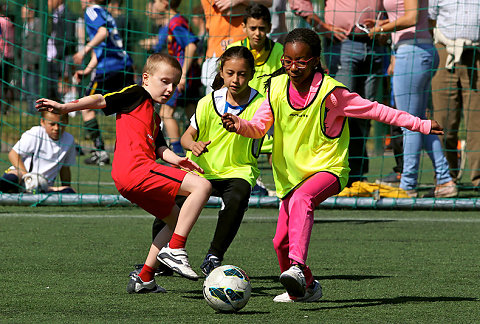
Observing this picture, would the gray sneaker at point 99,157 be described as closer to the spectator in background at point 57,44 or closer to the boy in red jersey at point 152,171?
the spectator in background at point 57,44

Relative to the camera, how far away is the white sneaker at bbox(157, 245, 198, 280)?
179 inches

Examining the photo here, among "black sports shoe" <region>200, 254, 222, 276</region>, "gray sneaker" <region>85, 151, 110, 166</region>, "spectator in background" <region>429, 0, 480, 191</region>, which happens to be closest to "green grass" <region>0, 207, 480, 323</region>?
"black sports shoe" <region>200, 254, 222, 276</region>

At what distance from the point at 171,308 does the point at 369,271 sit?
64.4 inches

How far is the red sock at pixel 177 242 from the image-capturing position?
15.3ft

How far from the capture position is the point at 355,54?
347 inches

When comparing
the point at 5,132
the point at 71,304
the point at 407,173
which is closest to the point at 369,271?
the point at 71,304

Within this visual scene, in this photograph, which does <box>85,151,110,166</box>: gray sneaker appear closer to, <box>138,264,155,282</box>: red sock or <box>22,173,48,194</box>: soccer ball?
<box>22,173,48,194</box>: soccer ball

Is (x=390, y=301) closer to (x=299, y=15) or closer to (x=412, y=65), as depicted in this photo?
(x=412, y=65)

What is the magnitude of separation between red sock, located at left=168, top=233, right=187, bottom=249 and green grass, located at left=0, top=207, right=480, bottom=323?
0.27 meters

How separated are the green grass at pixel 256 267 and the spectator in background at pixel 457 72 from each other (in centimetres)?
155

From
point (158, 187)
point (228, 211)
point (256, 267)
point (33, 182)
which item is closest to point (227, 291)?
point (158, 187)

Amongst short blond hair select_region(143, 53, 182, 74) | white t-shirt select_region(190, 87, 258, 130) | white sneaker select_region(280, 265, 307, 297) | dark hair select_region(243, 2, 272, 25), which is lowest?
white sneaker select_region(280, 265, 307, 297)

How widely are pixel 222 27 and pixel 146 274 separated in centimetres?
427

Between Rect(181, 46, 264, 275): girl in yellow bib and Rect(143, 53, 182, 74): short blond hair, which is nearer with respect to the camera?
Rect(143, 53, 182, 74): short blond hair
